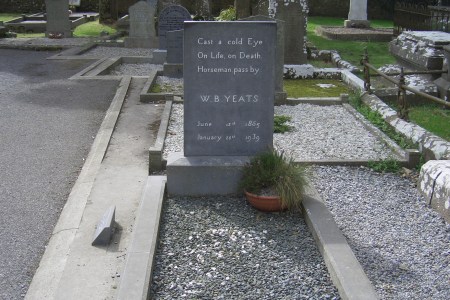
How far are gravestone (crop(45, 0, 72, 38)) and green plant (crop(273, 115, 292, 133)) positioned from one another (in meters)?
14.1

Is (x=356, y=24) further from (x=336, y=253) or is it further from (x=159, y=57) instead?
(x=336, y=253)

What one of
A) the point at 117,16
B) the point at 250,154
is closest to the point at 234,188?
the point at 250,154

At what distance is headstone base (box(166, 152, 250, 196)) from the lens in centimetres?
597

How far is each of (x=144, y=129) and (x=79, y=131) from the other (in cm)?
99

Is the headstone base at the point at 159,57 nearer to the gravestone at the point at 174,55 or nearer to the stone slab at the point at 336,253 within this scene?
the gravestone at the point at 174,55

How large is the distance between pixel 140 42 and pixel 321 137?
11453mm

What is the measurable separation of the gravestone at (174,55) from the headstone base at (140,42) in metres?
5.31

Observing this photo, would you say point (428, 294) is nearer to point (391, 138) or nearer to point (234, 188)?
point (234, 188)

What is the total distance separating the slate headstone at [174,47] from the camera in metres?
13.4

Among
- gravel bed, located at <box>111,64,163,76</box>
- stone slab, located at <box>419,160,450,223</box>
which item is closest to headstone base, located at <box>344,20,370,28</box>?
gravel bed, located at <box>111,64,163,76</box>

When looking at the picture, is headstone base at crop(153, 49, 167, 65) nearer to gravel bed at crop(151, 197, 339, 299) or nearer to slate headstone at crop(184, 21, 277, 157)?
slate headstone at crop(184, 21, 277, 157)

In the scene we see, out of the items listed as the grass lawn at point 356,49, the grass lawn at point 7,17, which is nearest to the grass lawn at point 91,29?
the grass lawn at point 7,17

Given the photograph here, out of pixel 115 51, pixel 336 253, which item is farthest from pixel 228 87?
pixel 115 51

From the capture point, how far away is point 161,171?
6902 mm
